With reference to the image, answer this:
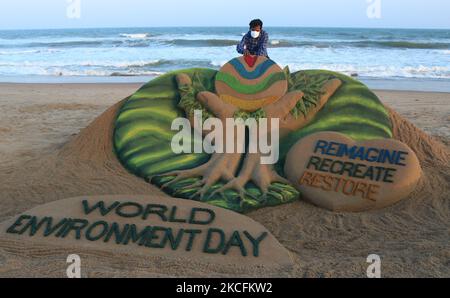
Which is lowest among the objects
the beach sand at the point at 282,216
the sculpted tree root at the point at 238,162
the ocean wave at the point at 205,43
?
the beach sand at the point at 282,216

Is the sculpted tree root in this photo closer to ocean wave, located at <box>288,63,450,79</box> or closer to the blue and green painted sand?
the blue and green painted sand

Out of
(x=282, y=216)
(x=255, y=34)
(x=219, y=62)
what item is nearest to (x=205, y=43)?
(x=219, y=62)

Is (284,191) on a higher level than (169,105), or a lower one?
lower

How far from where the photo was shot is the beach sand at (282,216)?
332cm

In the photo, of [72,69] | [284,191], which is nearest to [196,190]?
[284,191]

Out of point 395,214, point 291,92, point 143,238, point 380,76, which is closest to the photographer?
point 143,238

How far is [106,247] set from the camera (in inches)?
141

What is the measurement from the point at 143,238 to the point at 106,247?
273 mm

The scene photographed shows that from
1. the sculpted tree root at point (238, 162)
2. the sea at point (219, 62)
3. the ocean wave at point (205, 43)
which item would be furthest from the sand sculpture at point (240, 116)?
the ocean wave at point (205, 43)

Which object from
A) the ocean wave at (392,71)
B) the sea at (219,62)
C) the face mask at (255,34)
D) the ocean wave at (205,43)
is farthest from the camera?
the ocean wave at (205,43)

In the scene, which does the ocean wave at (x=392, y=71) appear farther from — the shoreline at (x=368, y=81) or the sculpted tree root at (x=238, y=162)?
the sculpted tree root at (x=238, y=162)

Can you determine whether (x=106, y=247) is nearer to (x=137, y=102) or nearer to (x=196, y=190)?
(x=196, y=190)

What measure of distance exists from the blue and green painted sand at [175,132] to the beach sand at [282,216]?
0.17m

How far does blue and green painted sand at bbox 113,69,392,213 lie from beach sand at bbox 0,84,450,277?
0.17 m
